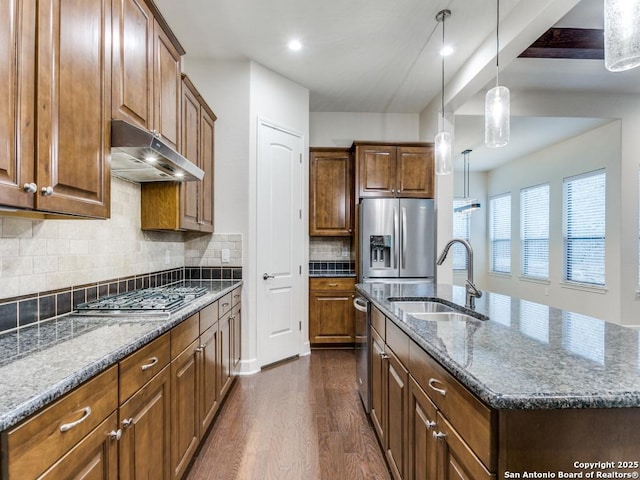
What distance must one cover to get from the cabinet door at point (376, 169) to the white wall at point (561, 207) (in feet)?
10.0

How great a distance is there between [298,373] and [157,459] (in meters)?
2.00

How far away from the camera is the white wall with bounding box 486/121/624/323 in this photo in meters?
4.48

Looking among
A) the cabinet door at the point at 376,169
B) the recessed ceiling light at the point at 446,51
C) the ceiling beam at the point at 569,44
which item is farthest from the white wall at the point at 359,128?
the ceiling beam at the point at 569,44

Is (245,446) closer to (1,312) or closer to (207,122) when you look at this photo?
(1,312)

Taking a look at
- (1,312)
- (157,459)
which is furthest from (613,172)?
(1,312)

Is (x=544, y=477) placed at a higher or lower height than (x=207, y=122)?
lower

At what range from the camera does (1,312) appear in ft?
4.29

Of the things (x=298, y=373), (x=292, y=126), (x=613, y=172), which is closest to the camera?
(x=298, y=373)

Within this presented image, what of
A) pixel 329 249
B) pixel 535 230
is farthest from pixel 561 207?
pixel 329 249

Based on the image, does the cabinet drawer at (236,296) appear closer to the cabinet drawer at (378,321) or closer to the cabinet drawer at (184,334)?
the cabinet drawer at (184,334)

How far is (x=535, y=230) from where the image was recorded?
6297 millimetres

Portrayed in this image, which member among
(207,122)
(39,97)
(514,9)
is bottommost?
(39,97)

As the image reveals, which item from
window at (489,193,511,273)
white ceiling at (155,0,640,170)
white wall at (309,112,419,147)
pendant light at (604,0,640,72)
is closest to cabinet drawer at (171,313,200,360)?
pendant light at (604,0,640,72)

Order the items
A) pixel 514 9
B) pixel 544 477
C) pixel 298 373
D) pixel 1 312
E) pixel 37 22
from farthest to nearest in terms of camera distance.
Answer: pixel 298 373 < pixel 514 9 < pixel 1 312 < pixel 37 22 < pixel 544 477
